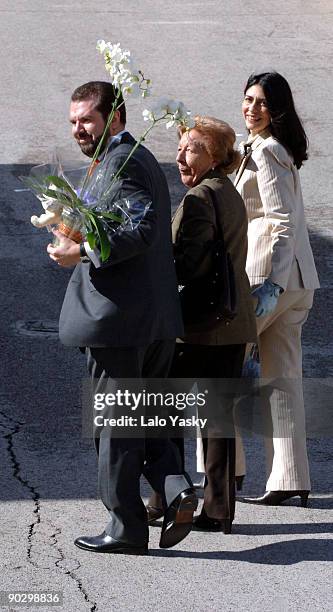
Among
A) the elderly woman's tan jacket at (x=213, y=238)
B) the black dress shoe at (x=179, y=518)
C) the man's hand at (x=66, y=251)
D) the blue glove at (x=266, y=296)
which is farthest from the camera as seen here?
the blue glove at (x=266, y=296)

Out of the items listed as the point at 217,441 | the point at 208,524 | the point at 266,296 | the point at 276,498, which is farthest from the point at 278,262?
the point at 208,524

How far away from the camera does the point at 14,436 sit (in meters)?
6.04

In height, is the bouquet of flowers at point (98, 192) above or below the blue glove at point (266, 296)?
above

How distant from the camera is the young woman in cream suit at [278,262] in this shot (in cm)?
528

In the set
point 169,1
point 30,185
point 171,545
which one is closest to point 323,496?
point 171,545

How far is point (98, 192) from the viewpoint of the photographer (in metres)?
4.55

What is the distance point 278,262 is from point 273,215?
0.21 m

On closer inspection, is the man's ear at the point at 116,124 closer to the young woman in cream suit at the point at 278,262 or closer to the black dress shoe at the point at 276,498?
the young woman in cream suit at the point at 278,262

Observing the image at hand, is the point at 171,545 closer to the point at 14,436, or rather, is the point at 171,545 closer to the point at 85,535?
the point at 85,535

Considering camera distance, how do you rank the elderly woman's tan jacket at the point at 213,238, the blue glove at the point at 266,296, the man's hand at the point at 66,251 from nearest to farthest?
the man's hand at the point at 66,251, the elderly woman's tan jacket at the point at 213,238, the blue glove at the point at 266,296

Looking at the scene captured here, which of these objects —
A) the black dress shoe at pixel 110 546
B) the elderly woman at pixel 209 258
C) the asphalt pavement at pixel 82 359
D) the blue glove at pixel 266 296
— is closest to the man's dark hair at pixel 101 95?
the elderly woman at pixel 209 258

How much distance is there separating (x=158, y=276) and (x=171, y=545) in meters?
1.09

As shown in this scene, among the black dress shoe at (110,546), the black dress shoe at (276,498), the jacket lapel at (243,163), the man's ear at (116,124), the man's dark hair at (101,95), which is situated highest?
the man's dark hair at (101,95)

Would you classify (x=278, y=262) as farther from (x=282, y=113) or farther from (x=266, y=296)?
(x=282, y=113)
